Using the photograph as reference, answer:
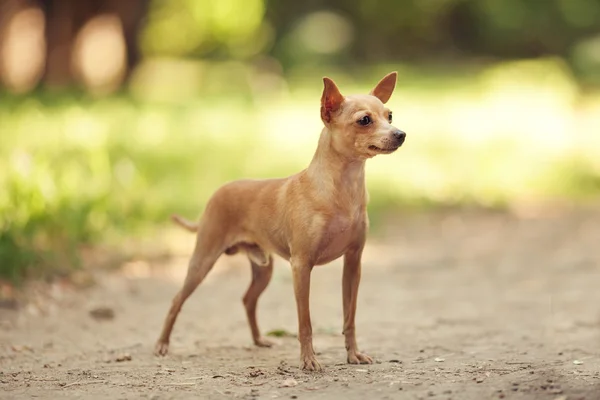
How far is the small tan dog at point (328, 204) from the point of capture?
5402 mm

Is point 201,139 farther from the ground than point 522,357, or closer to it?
farther from the ground

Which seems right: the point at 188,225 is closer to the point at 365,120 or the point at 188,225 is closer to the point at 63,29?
the point at 365,120

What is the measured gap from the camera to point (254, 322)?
21.4ft

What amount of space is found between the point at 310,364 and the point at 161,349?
1.16 m

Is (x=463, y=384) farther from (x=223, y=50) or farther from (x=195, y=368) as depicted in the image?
(x=223, y=50)

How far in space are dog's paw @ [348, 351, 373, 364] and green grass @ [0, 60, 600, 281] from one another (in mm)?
3415

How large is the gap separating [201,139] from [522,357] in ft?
34.2

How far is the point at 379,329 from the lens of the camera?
7.11 meters

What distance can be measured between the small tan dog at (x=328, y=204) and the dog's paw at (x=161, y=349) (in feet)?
2.84

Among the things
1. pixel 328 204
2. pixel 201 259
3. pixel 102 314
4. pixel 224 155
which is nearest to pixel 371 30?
pixel 224 155

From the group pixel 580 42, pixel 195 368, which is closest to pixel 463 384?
pixel 195 368

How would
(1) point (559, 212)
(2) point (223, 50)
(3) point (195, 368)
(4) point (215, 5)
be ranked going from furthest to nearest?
1. (2) point (223, 50)
2. (4) point (215, 5)
3. (1) point (559, 212)
4. (3) point (195, 368)

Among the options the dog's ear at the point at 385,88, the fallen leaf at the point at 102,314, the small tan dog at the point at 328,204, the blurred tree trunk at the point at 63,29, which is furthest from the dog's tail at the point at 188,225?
the blurred tree trunk at the point at 63,29

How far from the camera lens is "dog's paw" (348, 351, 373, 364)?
5.76 m
